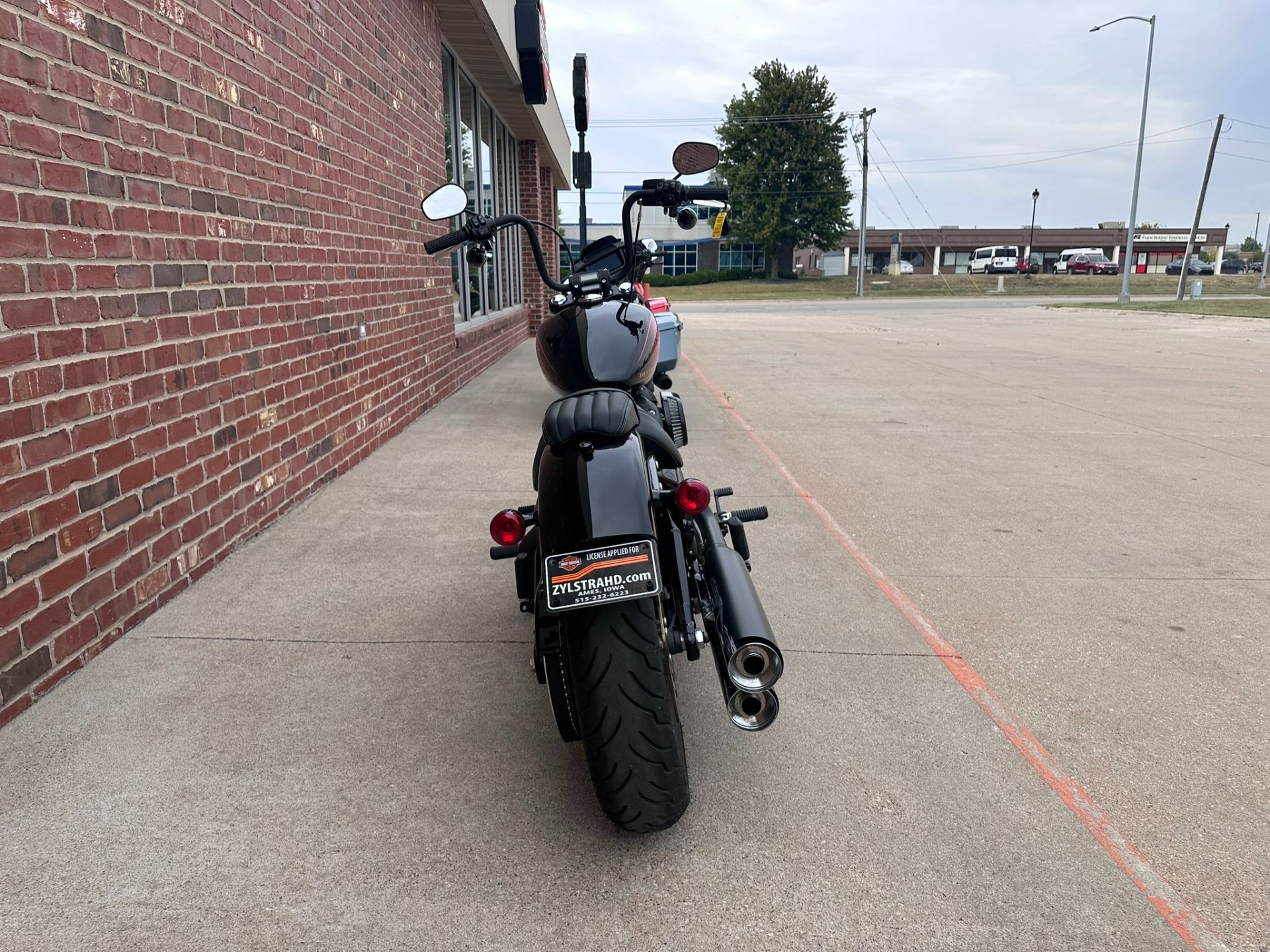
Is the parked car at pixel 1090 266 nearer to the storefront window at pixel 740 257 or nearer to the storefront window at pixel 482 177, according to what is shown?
the storefront window at pixel 740 257

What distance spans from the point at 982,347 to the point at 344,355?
1295 centimetres

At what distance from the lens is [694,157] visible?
382 centimetres

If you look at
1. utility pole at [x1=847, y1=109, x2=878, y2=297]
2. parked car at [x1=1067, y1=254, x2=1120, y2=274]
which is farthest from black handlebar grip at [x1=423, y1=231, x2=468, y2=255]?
parked car at [x1=1067, y1=254, x2=1120, y2=274]

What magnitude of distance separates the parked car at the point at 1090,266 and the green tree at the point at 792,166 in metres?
18.7

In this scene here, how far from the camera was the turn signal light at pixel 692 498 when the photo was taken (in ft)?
7.96

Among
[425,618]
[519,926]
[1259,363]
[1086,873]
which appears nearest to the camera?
[519,926]

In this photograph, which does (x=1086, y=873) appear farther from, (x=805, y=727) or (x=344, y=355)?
(x=344, y=355)

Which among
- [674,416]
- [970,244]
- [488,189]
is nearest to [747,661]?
[674,416]

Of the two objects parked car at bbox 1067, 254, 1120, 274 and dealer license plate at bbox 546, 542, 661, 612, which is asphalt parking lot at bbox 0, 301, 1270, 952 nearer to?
dealer license plate at bbox 546, 542, 661, 612

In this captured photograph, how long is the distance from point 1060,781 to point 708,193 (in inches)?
99.9

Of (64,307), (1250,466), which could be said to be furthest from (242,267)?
(1250,466)

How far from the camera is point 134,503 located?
3283 mm

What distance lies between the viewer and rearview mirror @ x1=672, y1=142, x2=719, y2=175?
3.78m

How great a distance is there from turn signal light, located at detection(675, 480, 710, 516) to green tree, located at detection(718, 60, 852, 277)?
5410 centimetres
